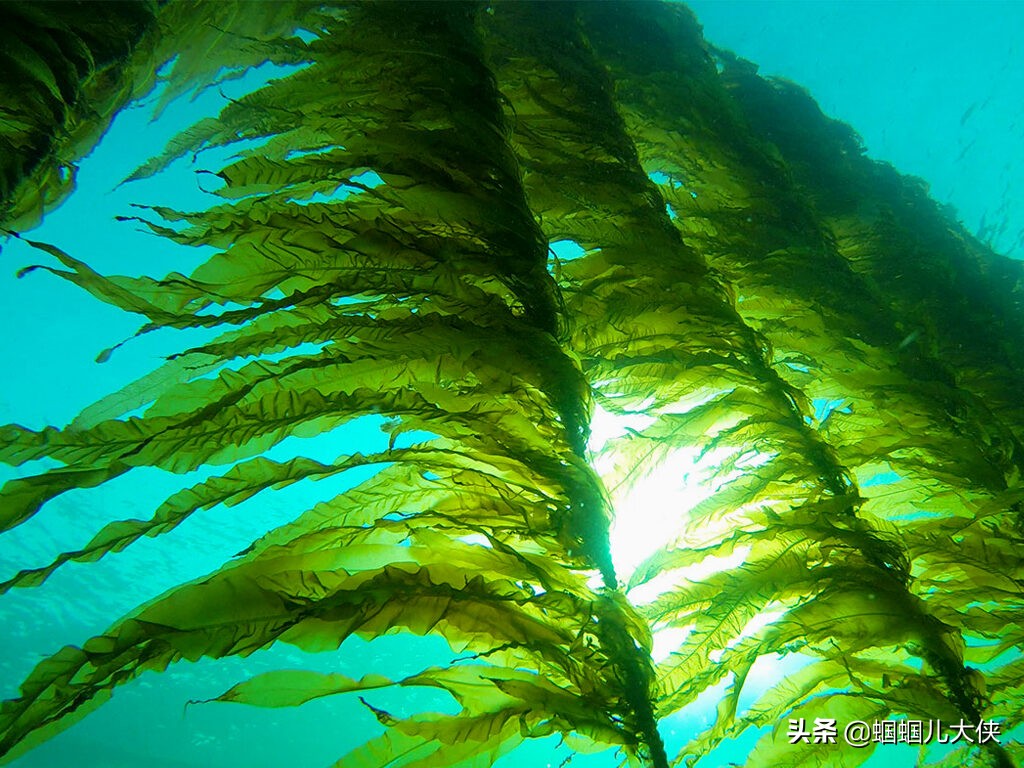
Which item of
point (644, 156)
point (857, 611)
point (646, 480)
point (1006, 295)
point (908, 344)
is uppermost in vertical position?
point (1006, 295)

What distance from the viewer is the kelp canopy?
0.93 meters

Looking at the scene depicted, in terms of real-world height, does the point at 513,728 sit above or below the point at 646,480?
below

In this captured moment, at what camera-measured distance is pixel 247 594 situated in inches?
31.9

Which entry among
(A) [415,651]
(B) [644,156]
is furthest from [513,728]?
(A) [415,651]

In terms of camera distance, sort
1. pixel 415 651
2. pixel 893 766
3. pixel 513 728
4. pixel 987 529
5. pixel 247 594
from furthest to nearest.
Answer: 1. pixel 893 766
2. pixel 415 651
3. pixel 987 529
4. pixel 513 728
5. pixel 247 594

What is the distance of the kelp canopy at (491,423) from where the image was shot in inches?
36.4

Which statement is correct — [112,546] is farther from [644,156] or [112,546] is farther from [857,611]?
[644,156]

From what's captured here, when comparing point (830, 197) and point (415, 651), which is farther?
point (415, 651)

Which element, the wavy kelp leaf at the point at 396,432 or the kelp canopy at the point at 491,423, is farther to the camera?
the kelp canopy at the point at 491,423

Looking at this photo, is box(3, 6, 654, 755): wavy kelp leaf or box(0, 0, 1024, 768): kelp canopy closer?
box(3, 6, 654, 755): wavy kelp leaf

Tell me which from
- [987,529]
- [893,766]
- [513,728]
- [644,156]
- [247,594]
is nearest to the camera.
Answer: [247,594]

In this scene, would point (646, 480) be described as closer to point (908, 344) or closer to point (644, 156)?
point (908, 344)

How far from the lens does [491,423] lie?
109 centimetres

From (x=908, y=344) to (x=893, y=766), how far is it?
69.9 m
